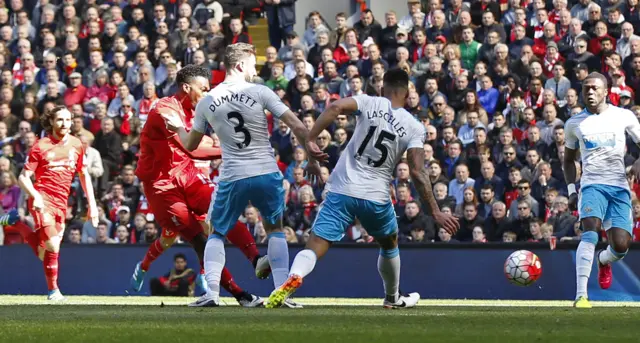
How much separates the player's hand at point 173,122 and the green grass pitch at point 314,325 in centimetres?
183

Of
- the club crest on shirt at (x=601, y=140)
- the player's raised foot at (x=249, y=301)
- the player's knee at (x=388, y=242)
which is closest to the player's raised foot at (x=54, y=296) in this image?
the player's raised foot at (x=249, y=301)

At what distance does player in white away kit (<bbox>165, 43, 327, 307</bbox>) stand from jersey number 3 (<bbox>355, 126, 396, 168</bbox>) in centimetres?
79

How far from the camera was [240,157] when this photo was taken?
12.4 m

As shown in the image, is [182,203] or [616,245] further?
[182,203]

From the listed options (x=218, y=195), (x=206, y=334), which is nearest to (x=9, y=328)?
(x=206, y=334)

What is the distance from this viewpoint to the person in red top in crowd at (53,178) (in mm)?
16469

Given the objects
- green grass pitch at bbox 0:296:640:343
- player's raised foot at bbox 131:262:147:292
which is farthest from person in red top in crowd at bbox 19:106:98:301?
green grass pitch at bbox 0:296:640:343

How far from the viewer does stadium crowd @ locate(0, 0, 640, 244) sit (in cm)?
2035

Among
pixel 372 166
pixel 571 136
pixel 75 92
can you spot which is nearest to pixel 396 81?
pixel 372 166

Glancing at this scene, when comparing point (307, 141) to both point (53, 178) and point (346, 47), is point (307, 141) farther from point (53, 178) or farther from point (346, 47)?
point (346, 47)

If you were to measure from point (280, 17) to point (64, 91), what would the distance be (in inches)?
174

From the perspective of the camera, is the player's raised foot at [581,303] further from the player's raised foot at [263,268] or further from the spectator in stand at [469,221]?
the spectator in stand at [469,221]

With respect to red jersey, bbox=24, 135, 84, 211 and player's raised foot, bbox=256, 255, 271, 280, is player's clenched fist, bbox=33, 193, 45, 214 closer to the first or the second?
red jersey, bbox=24, 135, 84, 211

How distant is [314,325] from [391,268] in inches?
125
